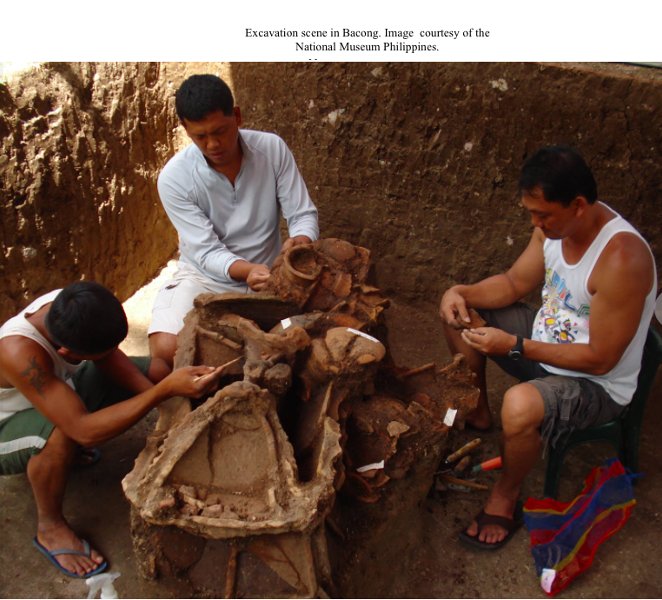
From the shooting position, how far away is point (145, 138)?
15.5ft

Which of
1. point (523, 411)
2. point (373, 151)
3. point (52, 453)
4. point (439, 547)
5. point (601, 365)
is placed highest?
point (373, 151)

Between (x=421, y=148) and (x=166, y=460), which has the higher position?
(x=421, y=148)

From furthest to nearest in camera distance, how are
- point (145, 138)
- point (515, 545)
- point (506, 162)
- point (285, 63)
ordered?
point (145, 138) → point (285, 63) → point (506, 162) → point (515, 545)

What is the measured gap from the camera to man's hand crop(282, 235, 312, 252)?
110 inches

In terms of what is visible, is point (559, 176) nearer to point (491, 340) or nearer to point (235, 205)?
point (491, 340)

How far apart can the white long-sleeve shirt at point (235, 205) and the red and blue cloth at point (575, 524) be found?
165 cm

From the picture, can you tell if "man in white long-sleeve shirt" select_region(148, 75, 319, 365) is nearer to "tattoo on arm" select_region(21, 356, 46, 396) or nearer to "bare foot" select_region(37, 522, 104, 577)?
"tattoo on arm" select_region(21, 356, 46, 396)

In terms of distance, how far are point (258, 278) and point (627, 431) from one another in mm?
1761

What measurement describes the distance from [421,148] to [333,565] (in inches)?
100

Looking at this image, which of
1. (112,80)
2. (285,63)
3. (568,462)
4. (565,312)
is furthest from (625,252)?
(112,80)

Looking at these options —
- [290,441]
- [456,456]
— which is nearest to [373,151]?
[456,456]

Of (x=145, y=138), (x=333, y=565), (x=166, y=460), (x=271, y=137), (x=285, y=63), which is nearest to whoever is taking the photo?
(x=166, y=460)

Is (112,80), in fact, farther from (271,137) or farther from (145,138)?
(271,137)

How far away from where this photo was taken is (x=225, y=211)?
328cm
